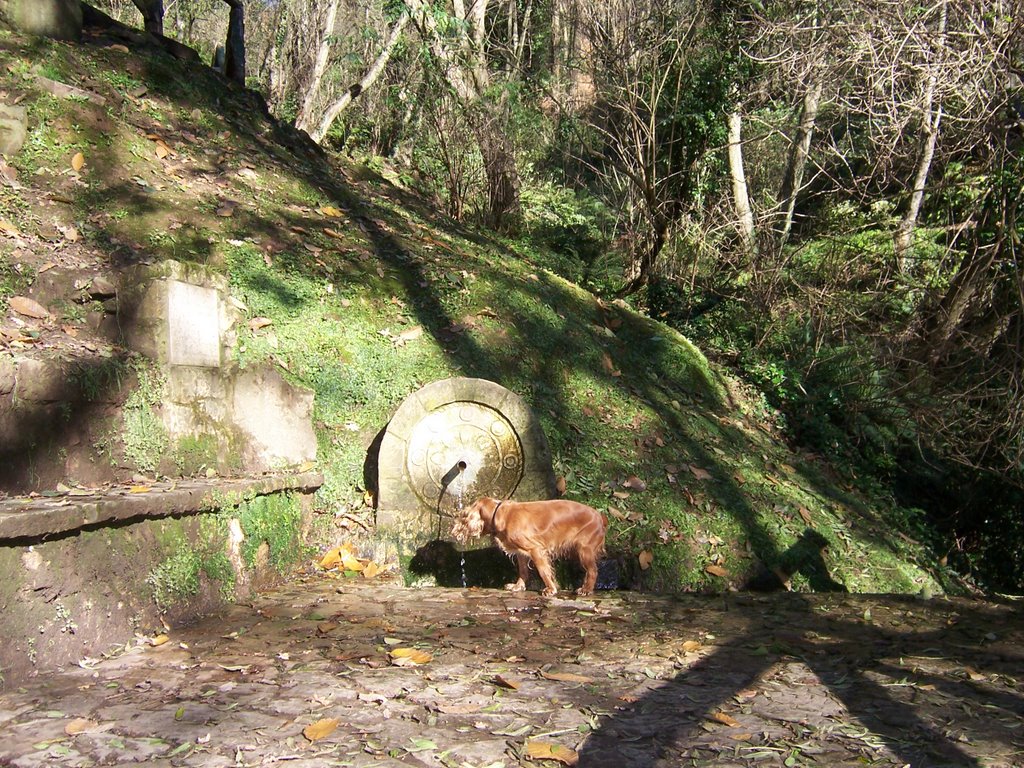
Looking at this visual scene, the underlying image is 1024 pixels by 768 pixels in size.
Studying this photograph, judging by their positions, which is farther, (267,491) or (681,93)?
(681,93)

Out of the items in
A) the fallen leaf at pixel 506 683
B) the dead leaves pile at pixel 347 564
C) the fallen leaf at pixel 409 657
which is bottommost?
the dead leaves pile at pixel 347 564

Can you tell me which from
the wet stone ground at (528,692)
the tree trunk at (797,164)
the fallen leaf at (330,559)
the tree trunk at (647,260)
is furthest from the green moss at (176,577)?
the tree trunk at (797,164)

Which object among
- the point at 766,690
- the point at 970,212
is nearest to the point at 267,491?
the point at 766,690

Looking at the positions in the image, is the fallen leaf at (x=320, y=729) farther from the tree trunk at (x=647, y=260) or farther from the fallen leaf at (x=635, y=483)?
the tree trunk at (x=647, y=260)

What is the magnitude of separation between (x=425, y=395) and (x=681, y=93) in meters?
8.35

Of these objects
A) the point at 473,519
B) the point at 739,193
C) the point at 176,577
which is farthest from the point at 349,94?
the point at 176,577

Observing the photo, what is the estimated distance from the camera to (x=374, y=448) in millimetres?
7520

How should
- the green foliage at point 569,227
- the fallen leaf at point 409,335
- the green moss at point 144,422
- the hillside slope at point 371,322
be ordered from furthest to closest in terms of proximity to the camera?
1. the green foliage at point 569,227
2. the fallen leaf at point 409,335
3. the hillside slope at point 371,322
4. the green moss at point 144,422

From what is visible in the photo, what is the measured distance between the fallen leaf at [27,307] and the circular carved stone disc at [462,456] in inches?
112

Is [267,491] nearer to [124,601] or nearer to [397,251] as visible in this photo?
[124,601]

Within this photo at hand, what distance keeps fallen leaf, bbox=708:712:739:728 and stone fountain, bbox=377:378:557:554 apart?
11.0 ft

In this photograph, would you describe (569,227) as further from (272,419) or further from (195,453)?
(195,453)

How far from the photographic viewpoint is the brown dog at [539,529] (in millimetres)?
6059

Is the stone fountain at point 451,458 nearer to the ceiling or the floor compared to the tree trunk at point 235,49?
nearer to the floor
